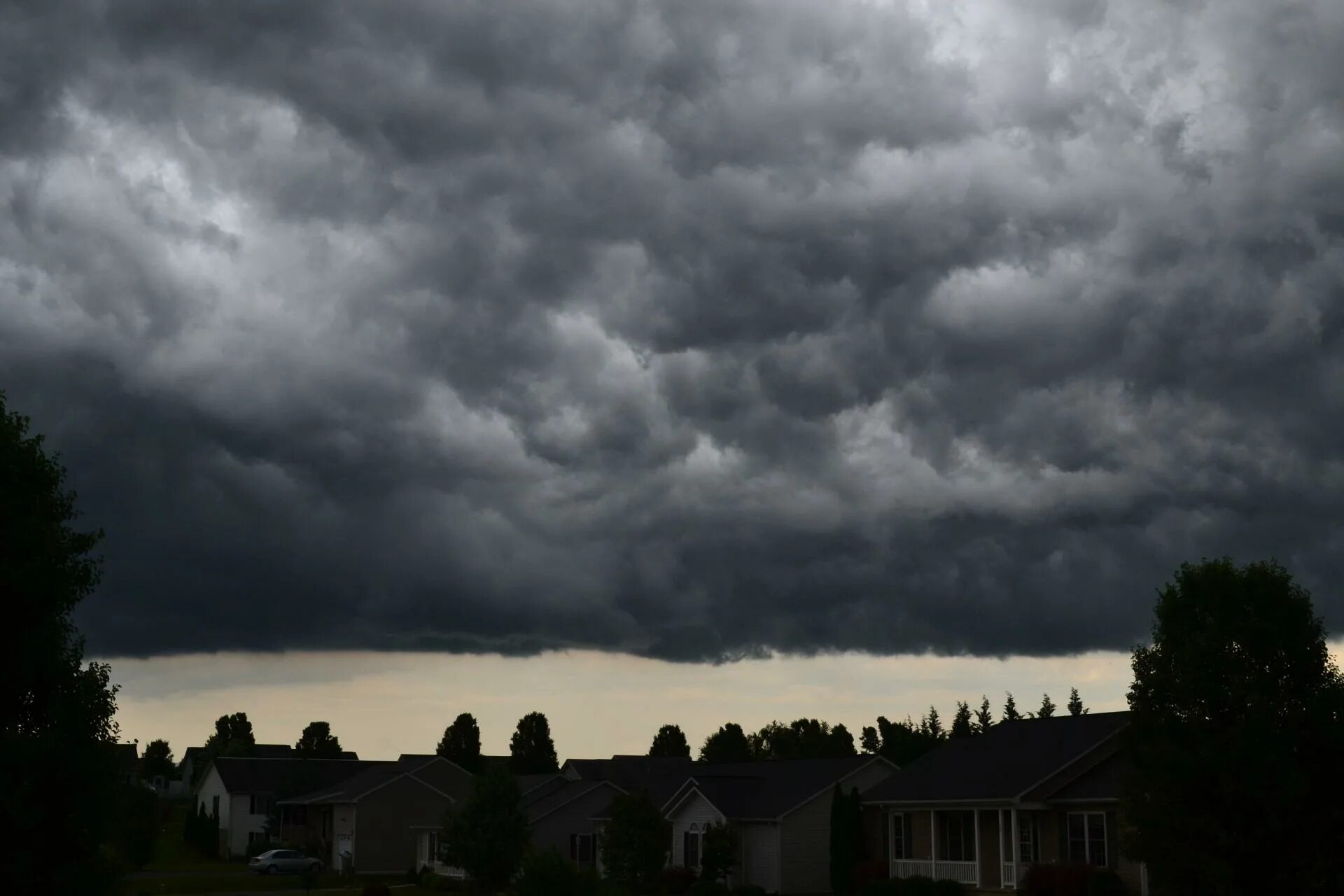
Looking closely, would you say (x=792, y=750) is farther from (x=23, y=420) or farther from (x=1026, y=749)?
(x=23, y=420)

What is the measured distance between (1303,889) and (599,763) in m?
76.7

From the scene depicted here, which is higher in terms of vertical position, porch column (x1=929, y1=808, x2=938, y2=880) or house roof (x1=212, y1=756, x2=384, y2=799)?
house roof (x1=212, y1=756, x2=384, y2=799)

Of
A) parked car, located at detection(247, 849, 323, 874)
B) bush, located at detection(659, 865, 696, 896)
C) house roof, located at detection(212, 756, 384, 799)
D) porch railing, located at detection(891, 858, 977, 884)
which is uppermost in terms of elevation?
house roof, located at detection(212, 756, 384, 799)

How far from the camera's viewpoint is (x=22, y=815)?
24.7 meters

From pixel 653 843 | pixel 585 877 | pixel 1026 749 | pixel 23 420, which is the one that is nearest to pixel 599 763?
pixel 653 843

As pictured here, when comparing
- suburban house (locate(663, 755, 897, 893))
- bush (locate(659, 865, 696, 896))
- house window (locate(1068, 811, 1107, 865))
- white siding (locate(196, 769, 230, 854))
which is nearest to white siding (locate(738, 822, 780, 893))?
suburban house (locate(663, 755, 897, 893))

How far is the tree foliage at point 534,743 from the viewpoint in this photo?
163 m

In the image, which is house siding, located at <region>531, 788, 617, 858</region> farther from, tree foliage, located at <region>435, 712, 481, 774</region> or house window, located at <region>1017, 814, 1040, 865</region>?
tree foliage, located at <region>435, 712, 481, 774</region>

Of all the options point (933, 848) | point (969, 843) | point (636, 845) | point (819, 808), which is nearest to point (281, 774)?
point (636, 845)

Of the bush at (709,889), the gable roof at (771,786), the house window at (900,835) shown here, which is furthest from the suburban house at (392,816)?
the house window at (900,835)

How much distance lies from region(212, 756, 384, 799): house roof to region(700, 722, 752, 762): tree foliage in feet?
191

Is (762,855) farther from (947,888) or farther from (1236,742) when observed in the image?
(1236,742)

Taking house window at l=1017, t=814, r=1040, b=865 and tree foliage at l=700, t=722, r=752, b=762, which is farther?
tree foliage at l=700, t=722, r=752, b=762

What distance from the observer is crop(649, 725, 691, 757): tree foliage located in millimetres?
172375
